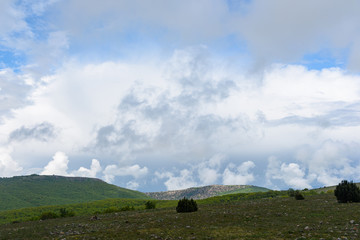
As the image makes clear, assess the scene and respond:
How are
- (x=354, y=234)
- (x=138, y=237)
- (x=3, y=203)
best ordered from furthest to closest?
(x=3, y=203) → (x=138, y=237) → (x=354, y=234)

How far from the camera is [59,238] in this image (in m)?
18.5

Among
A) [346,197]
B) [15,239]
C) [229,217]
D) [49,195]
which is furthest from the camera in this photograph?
[49,195]

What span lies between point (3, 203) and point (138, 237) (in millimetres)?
173297

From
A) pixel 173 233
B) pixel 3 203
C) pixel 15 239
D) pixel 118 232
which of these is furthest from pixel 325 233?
pixel 3 203

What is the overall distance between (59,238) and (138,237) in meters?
5.71

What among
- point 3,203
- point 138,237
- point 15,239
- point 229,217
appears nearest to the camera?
point 138,237

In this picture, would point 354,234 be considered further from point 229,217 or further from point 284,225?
point 229,217

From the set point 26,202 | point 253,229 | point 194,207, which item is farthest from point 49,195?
point 253,229

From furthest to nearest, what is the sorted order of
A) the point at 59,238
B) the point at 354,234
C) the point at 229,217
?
1. the point at 229,217
2. the point at 59,238
3. the point at 354,234

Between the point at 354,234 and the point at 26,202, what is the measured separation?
18684 centimetres

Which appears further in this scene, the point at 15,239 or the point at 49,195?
the point at 49,195

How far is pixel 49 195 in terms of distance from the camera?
199 m

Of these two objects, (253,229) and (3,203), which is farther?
(3,203)

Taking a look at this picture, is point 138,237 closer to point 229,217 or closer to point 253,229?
point 253,229
